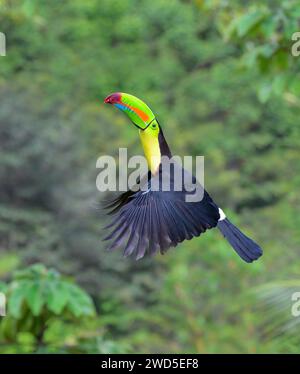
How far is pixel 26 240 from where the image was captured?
31.7ft

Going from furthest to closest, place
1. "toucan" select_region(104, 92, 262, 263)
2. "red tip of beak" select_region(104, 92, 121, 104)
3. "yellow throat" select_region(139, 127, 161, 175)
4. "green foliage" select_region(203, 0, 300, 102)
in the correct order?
"green foliage" select_region(203, 0, 300, 102)
"toucan" select_region(104, 92, 262, 263)
"yellow throat" select_region(139, 127, 161, 175)
"red tip of beak" select_region(104, 92, 121, 104)

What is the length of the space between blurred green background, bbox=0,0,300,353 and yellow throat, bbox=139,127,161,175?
42cm

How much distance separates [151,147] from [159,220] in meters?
0.32

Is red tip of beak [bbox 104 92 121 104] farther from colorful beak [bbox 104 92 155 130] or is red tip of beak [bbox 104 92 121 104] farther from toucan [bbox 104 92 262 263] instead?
toucan [bbox 104 92 262 263]

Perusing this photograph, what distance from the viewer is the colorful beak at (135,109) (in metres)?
1.45

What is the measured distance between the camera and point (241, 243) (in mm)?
1826

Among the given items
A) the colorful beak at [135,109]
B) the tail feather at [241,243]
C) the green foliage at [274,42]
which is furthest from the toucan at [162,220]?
the green foliage at [274,42]

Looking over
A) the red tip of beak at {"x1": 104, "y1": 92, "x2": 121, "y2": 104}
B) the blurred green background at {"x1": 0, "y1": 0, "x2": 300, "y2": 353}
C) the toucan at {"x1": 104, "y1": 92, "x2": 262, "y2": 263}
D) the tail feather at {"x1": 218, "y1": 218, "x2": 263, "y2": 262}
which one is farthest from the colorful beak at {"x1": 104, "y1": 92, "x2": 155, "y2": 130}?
the blurred green background at {"x1": 0, "y1": 0, "x2": 300, "y2": 353}

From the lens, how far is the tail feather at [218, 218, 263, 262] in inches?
68.6

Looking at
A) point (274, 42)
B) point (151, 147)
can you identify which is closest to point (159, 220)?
point (151, 147)

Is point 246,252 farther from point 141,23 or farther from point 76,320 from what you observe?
point 141,23

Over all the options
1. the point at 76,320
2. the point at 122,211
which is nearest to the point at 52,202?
the point at 76,320

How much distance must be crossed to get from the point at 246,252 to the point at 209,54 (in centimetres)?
1420

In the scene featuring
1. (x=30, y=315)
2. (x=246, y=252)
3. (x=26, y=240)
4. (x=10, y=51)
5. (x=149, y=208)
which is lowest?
(x=246, y=252)
